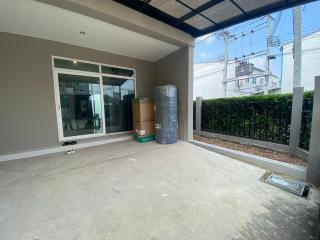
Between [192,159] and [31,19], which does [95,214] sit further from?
[31,19]

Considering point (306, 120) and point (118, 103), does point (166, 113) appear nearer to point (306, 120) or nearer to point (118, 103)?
point (118, 103)

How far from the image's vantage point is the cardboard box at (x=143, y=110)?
4.13 m

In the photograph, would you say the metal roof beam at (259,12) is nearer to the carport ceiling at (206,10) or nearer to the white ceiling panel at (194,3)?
the carport ceiling at (206,10)

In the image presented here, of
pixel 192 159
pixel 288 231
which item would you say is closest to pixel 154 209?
pixel 288 231

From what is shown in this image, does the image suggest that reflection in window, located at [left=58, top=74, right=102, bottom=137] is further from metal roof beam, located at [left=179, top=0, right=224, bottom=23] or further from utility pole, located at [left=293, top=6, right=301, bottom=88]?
utility pole, located at [left=293, top=6, right=301, bottom=88]

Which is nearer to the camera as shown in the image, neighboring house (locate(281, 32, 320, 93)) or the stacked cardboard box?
the stacked cardboard box

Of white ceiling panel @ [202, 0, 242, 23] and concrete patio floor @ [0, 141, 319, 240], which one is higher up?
white ceiling panel @ [202, 0, 242, 23]

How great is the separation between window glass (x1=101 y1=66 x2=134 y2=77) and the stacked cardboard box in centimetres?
102

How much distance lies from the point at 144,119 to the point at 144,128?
10.4 inches

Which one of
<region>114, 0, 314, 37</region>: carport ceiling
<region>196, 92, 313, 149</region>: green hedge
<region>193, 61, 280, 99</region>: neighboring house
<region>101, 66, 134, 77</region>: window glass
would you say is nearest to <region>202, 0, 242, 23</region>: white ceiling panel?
<region>114, 0, 314, 37</region>: carport ceiling

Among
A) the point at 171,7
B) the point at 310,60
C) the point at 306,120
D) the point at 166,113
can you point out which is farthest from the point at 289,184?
the point at 310,60

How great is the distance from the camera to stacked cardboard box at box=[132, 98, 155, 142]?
13.6 feet

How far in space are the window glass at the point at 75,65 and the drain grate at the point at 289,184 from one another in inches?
180

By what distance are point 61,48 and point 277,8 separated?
4658 millimetres
